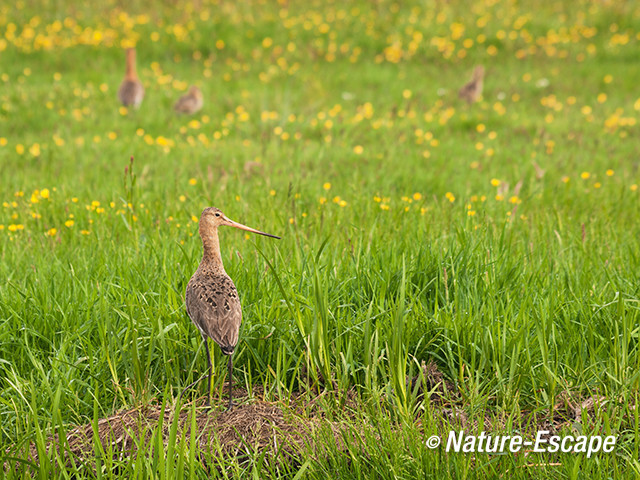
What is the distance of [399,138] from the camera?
815 centimetres

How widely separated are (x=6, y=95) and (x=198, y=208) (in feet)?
21.1

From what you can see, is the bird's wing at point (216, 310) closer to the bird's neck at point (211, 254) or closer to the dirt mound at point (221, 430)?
the bird's neck at point (211, 254)

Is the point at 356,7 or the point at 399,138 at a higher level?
the point at 356,7

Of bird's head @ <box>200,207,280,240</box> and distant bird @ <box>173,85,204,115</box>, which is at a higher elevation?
bird's head @ <box>200,207,280,240</box>

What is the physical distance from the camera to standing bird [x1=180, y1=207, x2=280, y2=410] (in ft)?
7.64

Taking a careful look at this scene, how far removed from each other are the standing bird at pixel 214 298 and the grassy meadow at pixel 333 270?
0.24 m

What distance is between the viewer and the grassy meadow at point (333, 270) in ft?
8.20

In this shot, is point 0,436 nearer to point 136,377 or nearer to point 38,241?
point 136,377

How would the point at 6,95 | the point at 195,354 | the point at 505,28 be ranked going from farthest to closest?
the point at 505,28 → the point at 6,95 → the point at 195,354

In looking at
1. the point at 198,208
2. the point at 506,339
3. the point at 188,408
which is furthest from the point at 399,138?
the point at 188,408

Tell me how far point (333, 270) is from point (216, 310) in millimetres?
1111

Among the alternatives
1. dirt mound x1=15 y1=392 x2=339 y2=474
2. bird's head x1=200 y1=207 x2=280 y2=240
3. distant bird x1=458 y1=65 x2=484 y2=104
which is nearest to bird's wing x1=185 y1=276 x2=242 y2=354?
bird's head x1=200 y1=207 x2=280 y2=240

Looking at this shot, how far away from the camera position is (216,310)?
2332 millimetres

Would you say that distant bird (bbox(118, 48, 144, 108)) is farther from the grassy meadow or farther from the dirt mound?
the dirt mound
